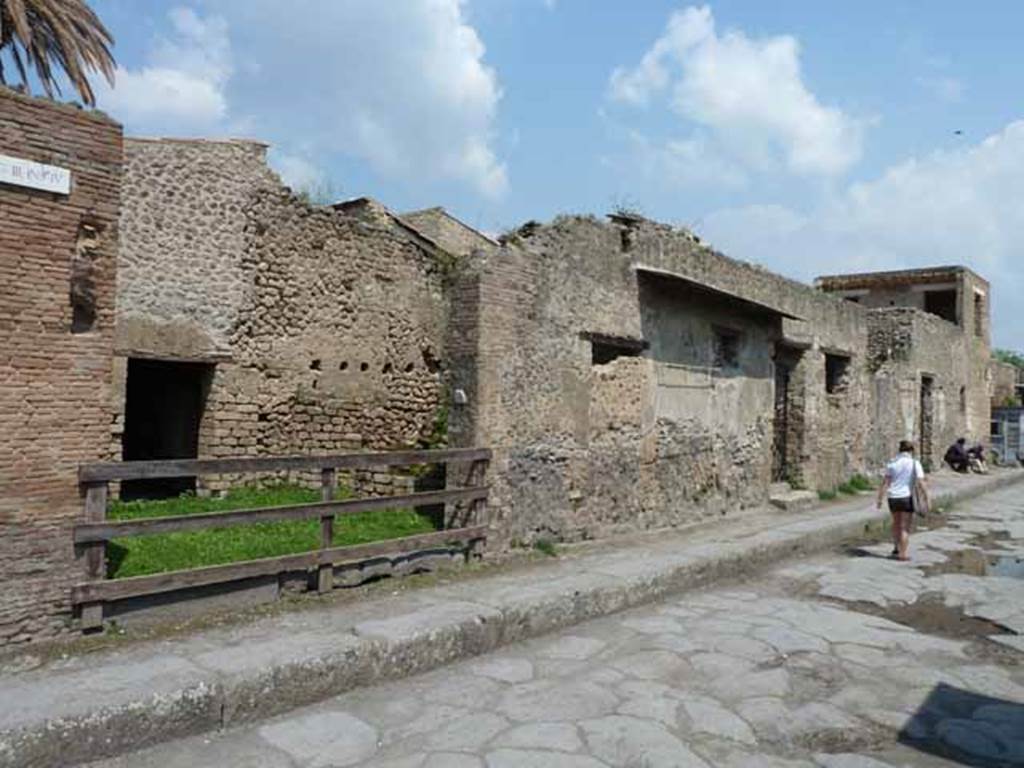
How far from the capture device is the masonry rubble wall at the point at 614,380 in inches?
295

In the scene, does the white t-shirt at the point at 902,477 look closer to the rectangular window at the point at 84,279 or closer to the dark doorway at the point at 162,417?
the dark doorway at the point at 162,417

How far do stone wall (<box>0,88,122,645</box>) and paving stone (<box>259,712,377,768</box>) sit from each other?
1505mm

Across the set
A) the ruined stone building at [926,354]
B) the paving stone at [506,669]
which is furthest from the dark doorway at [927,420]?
the paving stone at [506,669]

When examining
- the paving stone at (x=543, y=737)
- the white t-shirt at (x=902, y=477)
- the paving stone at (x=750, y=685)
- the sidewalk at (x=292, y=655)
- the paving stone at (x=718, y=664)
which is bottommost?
the paving stone at (x=750, y=685)

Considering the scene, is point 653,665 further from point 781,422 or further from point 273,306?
point 781,422

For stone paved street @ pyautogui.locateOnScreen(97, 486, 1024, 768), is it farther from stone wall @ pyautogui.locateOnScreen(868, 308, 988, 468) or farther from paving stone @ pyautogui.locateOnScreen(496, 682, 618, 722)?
stone wall @ pyautogui.locateOnScreen(868, 308, 988, 468)

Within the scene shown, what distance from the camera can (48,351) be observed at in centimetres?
448

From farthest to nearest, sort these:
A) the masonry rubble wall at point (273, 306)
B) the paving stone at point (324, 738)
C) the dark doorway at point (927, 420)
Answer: the dark doorway at point (927, 420), the masonry rubble wall at point (273, 306), the paving stone at point (324, 738)

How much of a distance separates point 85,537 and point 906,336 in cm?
1802

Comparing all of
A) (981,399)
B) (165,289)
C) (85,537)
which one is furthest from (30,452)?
(981,399)

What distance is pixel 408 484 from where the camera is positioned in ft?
27.1

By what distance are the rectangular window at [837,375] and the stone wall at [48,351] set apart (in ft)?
44.0

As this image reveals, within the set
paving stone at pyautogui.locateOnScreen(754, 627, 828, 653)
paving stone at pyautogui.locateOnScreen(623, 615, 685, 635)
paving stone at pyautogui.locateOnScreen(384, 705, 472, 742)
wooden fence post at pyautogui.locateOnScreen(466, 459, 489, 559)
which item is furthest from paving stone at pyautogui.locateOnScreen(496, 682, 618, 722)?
wooden fence post at pyautogui.locateOnScreen(466, 459, 489, 559)

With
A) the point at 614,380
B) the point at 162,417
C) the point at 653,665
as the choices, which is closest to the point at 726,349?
the point at 614,380
